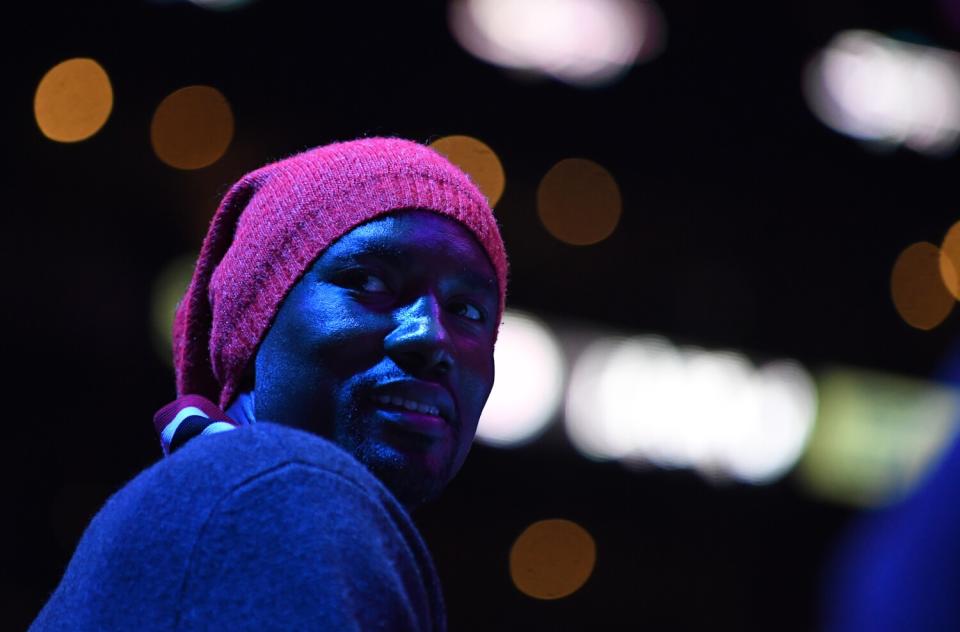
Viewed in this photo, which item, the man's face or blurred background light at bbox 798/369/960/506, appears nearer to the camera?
the man's face

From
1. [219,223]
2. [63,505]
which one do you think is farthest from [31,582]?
[219,223]

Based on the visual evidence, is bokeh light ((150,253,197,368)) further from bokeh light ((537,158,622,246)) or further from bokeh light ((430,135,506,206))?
bokeh light ((537,158,622,246))

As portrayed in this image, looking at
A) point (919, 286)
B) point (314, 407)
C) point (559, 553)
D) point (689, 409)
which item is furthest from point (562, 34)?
point (314, 407)

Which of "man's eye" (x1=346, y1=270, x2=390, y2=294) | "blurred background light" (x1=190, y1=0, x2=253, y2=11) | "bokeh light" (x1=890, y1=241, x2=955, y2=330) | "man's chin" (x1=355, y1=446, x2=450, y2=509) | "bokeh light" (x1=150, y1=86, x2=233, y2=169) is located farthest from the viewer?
"bokeh light" (x1=890, y1=241, x2=955, y2=330)

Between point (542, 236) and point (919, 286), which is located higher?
point (919, 286)

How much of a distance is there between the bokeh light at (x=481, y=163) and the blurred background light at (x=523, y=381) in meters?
0.75

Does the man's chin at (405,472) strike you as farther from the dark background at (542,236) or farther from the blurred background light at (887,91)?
the blurred background light at (887,91)

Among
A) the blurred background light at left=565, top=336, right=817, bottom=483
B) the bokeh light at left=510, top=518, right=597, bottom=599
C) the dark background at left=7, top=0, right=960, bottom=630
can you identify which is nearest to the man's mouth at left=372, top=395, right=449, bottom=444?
the dark background at left=7, top=0, right=960, bottom=630

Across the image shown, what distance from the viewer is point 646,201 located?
7.78 meters

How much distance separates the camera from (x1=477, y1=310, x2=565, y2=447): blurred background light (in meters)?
7.19

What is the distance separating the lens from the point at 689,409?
7.79 m

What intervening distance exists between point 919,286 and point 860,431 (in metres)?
1.12

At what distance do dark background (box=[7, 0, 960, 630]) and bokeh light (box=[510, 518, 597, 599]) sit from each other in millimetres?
80

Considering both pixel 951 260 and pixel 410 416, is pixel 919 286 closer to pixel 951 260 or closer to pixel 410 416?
pixel 951 260
